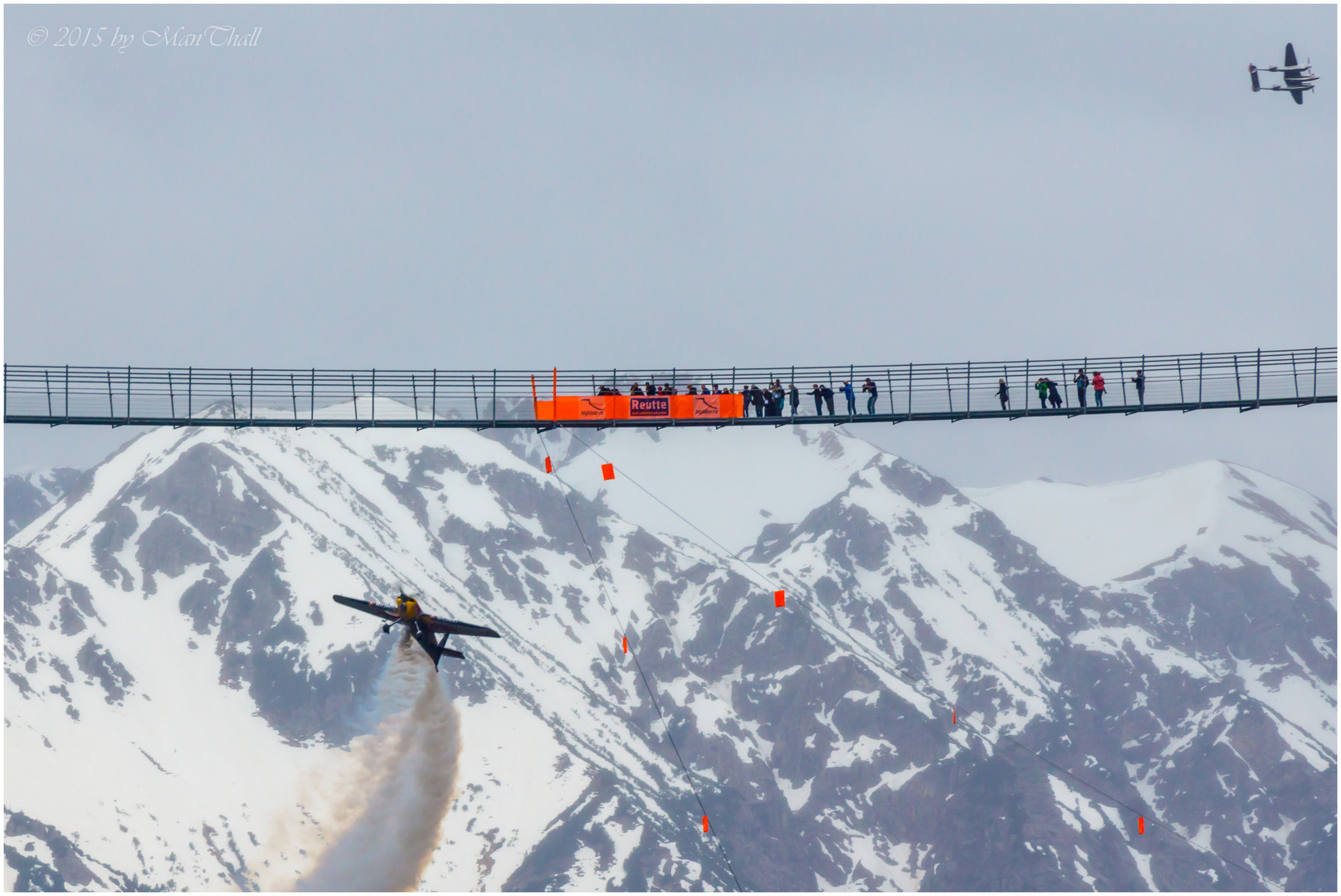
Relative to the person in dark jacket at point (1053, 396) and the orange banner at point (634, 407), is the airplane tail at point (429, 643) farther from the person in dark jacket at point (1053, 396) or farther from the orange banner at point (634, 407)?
the person in dark jacket at point (1053, 396)

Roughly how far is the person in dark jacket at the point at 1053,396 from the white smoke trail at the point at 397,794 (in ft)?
143

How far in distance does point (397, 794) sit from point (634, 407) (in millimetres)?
36878

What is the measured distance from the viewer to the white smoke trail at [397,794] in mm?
105688

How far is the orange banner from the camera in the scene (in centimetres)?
8875

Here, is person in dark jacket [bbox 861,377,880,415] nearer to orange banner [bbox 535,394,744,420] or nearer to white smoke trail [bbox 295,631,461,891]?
orange banner [bbox 535,394,744,420]

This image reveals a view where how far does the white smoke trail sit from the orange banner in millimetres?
24696

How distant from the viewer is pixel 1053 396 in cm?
9388

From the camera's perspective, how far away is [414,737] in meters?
107

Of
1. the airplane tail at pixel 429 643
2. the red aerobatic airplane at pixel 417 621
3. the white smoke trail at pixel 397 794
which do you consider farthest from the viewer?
the white smoke trail at pixel 397 794

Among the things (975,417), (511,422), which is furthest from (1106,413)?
(511,422)

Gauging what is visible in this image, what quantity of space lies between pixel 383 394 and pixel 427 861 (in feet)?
117

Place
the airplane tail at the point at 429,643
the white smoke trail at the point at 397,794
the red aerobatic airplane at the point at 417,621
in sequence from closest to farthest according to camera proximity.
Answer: the red aerobatic airplane at the point at 417,621, the airplane tail at the point at 429,643, the white smoke trail at the point at 397,794

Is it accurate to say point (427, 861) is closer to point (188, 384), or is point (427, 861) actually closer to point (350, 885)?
point (350, 885)

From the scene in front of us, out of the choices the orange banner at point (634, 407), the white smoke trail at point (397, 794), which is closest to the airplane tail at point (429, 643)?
the white smoke trail at point (397, 794)
